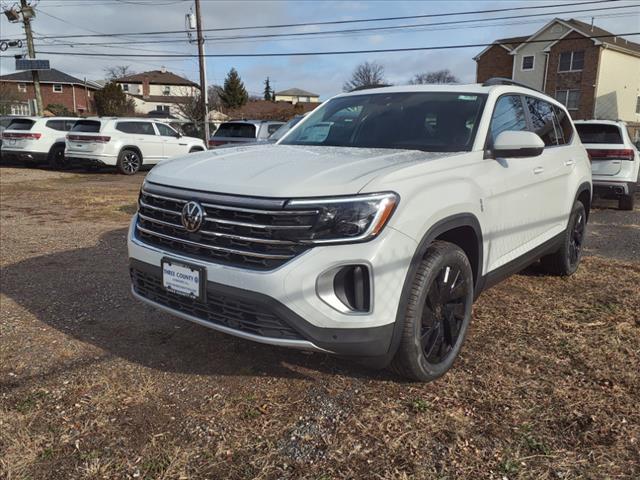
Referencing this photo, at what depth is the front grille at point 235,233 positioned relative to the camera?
253 cm

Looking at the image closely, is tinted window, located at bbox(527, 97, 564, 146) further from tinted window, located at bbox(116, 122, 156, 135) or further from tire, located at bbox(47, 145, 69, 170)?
tire, located at bbox(47, 145, 69, 170)

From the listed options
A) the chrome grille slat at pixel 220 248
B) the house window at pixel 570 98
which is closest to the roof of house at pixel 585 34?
the house window at pixel 570 98

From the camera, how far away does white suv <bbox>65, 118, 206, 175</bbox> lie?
15.6 m

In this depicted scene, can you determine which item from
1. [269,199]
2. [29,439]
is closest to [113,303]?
[29,439]

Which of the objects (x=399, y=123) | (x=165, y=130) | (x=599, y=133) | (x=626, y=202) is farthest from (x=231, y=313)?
(x=165, y=130)

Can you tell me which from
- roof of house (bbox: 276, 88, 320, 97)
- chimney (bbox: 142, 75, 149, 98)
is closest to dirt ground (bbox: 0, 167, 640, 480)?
chimney (bbox: 142, 75, 149, 98)

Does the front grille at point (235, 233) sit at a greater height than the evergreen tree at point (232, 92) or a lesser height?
lesser

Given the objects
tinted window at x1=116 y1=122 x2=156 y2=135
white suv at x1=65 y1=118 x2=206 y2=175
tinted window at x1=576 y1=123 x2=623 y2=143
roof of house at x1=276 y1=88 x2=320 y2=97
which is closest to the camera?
tinted window at x1=576 y1=123 x2=623 y2=143

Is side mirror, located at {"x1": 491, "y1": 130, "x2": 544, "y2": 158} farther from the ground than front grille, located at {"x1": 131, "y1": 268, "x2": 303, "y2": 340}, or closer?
farther from the ground

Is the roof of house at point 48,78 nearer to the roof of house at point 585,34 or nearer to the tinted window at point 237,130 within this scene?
the roof of house at point 585,34

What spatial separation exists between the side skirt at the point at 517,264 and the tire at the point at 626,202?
587cm

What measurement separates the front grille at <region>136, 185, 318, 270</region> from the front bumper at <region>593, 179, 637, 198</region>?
8405 millimetres

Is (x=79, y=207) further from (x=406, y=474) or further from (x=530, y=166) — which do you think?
(x=406, y=474)

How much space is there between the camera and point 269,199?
2.54m
